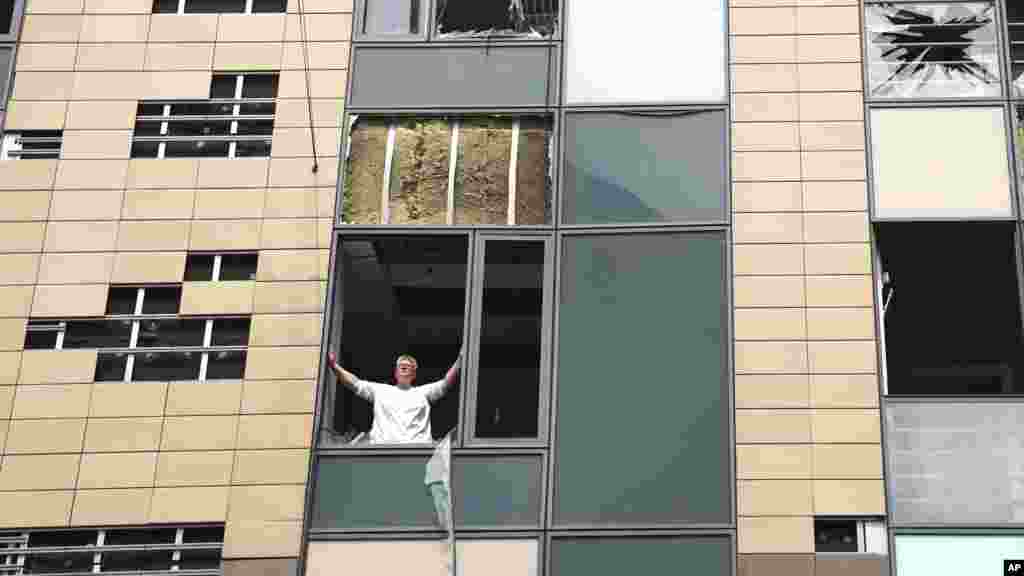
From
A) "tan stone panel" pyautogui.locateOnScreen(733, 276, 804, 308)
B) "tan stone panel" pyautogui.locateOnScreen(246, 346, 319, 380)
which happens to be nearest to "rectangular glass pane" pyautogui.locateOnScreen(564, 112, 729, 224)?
"tan stone panel" pyautogui.locateOnScreen(733, 276, 804, 308)

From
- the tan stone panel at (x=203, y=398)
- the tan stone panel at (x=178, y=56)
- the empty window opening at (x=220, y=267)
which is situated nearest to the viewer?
the tan stone panel at (x=203, y=398)

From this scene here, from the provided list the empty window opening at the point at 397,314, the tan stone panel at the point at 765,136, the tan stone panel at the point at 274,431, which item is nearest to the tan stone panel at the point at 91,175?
the empty window opening at the point at 397,314

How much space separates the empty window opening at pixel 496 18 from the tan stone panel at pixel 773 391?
4.77 meters

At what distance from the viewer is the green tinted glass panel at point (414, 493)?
1627 centimetres

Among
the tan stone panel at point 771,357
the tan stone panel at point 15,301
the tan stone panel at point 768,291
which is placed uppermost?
the tan stone panel at point 768,291

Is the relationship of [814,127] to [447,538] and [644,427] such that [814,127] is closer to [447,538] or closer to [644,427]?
[644,427]

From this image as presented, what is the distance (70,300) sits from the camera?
17453 mm

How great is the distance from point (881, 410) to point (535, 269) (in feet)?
13.7

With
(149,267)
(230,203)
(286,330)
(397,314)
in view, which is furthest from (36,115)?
(397,314)

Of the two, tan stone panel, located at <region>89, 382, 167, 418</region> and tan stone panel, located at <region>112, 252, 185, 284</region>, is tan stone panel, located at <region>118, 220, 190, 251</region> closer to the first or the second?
tan stone panel, located at <region>112, 252, 185, 284</region>

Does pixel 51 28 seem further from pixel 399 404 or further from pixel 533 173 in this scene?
pixel 399 404

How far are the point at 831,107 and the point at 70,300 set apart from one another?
27.7 feet

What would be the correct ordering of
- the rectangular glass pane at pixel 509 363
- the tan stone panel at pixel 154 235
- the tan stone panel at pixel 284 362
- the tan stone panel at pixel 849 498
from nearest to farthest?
the tan stone panel at pixel 849 498 → the tan stone panel at pixel 284 362 → the tan stone panel at pixel 154 235 → the rectangular glass pane at pixel 509 363

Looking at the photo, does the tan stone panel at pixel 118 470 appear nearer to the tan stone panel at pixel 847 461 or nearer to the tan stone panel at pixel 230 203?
the tan stone panel at pixel 230 203
